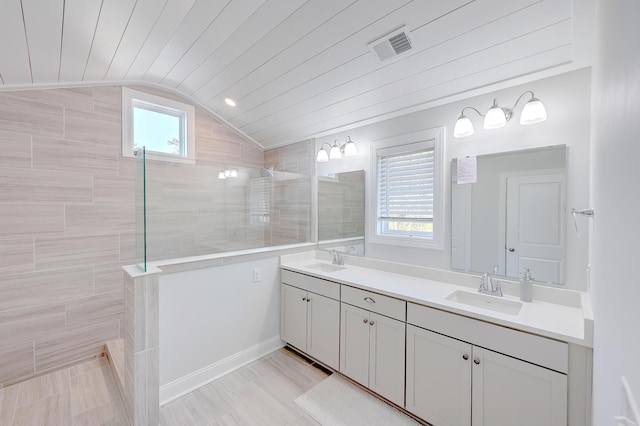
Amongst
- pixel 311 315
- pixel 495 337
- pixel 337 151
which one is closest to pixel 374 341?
pixel 311 315

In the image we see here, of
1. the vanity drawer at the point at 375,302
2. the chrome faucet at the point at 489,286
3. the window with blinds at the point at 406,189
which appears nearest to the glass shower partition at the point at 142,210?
the vanity drawer at the point at 375,302

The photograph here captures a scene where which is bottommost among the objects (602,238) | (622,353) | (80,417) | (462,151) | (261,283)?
(80,417)

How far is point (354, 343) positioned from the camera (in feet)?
6.86

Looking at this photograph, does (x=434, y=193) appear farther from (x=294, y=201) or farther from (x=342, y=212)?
(x=294, y=201)

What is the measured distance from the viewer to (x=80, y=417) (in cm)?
183

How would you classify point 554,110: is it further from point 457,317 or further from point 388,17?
point 457,317

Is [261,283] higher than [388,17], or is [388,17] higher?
[388,17]

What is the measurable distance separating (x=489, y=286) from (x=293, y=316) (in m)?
1.67

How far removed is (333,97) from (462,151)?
45.1 inches

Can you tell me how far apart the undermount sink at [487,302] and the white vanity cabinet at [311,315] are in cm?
89

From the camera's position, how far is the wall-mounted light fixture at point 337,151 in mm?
2738

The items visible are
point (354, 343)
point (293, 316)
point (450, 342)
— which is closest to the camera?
point (450, 342)

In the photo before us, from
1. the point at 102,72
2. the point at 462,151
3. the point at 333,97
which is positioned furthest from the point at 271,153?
the point at 462,151

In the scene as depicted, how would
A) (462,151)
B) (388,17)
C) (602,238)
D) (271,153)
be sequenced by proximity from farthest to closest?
(271,153)
(462,151)
(388,17)
(602,238)
